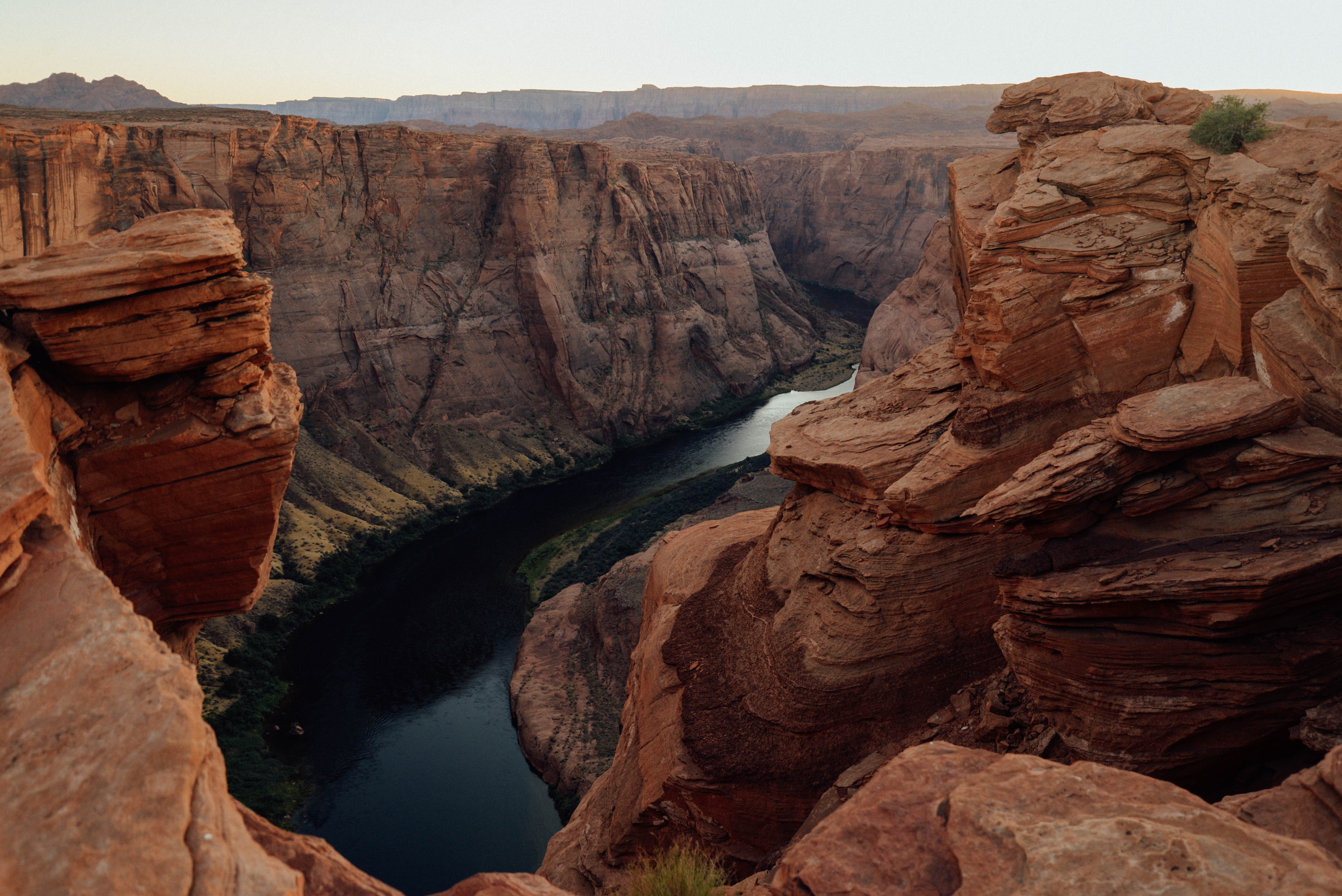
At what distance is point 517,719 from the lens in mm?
38375

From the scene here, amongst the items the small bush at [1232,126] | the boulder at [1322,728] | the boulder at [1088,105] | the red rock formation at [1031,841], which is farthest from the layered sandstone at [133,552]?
the boulder at [1088,105]

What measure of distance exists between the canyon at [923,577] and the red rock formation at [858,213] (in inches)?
3943

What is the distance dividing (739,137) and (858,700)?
194m

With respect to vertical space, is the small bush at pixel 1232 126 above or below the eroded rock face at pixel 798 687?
above

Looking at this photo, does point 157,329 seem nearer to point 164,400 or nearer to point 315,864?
point 164,400

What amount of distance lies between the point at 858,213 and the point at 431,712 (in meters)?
115

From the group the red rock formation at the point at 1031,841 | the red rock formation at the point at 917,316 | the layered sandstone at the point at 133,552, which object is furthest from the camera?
the red rock formation at the point at 917,316

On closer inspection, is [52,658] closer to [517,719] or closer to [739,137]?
[517,719]

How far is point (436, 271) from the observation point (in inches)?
2800

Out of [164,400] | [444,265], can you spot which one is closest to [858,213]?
[444,265]

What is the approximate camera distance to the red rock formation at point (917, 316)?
52.0 metres

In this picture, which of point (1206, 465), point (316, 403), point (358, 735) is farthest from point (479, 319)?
point (1206, 465)

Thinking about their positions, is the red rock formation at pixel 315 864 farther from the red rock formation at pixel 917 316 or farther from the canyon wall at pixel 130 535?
the red rock formation at pixel 917 316

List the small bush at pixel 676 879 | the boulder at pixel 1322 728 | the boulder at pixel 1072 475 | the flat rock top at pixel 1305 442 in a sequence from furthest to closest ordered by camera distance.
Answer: the boulder at pixel 1072 475 < the flat rock top at pixel 1305 442 < the small bush at pixel 676 879 < the boulder at pixel 1322 728
